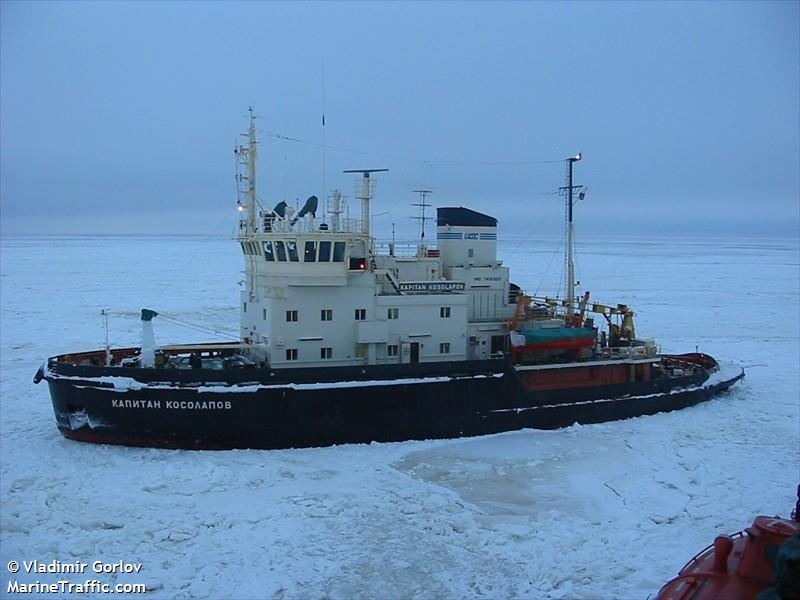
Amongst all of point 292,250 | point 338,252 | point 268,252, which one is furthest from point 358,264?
point 268,252

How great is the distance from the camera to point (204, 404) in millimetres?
12250

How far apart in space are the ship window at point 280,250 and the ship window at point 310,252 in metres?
0.49

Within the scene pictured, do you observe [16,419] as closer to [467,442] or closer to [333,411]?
[333,411]

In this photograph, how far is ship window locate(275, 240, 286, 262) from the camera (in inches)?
531

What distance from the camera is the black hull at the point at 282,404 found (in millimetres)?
12219

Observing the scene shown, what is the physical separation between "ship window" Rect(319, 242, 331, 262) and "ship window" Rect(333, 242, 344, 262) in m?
0.11

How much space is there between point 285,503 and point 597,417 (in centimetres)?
807

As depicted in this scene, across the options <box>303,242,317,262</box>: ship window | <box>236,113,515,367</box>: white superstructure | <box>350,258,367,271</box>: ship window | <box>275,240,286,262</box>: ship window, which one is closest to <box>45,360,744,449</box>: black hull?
<box>236,113,515,367</box>: white superstructure

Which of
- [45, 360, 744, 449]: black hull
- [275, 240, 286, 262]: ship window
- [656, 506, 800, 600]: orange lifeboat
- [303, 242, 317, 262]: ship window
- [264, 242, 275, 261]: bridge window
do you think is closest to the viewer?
[656, 506, 800, 600]: orange lifeboat

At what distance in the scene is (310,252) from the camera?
1337 cm

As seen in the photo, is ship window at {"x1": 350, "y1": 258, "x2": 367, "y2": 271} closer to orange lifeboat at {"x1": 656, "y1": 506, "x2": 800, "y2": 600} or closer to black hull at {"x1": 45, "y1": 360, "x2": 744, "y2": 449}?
black hull at {"x1": 45, "y1": 360, "x2": 744, "y2": 449}

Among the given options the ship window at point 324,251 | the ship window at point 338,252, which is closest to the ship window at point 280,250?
the ship window at point 324,251

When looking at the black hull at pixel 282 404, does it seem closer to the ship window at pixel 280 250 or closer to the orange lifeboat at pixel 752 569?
the ship window at pixel 280 250

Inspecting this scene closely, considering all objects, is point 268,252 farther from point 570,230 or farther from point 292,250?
point 570,230
